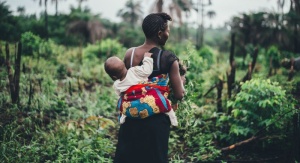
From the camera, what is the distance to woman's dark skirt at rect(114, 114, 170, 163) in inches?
86.7

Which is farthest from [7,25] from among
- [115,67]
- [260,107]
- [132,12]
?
[132,12]

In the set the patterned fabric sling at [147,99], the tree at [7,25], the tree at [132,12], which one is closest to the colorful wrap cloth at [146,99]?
the patterned fabric sling at [147,99]

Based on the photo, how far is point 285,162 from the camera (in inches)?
145

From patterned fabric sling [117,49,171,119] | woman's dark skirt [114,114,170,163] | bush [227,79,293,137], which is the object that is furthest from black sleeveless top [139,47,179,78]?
bush [227,79,293,137]

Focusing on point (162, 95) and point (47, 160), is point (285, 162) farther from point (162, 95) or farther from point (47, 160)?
point (47, 160)

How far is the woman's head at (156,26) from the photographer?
Answer: 2.15 m

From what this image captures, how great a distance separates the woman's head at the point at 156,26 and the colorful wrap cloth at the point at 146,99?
30 centimetres

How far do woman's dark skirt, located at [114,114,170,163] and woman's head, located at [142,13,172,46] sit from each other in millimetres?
599

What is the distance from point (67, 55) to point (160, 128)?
8.85m

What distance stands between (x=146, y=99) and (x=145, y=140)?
1.10ft

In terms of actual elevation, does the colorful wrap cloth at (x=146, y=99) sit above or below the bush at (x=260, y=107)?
above

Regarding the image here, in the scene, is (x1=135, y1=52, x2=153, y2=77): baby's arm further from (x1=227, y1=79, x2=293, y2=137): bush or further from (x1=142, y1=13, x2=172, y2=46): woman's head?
(x1=227, y1=79, x2=293, y2=137): bush

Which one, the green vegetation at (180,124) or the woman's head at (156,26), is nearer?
the woman's head at (156,26)

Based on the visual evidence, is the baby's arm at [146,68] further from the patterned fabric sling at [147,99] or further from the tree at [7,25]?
the tree at [7,25]
